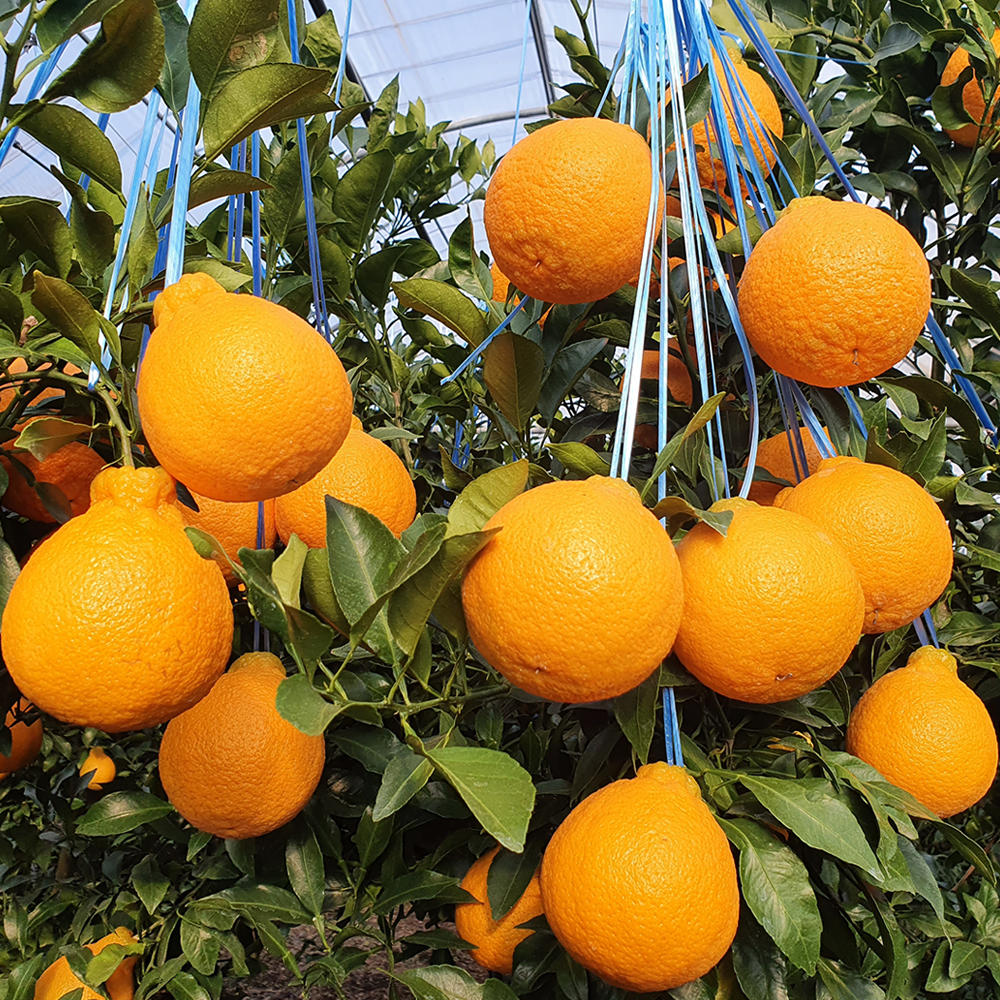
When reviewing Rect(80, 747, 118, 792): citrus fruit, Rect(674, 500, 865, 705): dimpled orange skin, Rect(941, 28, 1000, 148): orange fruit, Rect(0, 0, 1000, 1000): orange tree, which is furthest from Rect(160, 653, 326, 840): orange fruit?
Rect(941, 28, 1000, 148): orange fruit

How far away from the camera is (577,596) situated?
0.47 metres

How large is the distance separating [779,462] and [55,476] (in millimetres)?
675

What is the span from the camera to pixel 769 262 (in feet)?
2.10

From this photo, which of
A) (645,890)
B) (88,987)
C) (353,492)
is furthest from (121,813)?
(645,890)

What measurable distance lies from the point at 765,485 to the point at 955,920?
662 mm

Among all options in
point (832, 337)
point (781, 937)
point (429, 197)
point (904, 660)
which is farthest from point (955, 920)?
point (429, 197)

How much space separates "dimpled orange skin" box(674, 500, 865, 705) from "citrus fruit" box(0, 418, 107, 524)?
0.46 m

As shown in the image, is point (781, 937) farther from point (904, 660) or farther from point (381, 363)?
point (381, 363)

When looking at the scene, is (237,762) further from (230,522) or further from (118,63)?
(118,63)

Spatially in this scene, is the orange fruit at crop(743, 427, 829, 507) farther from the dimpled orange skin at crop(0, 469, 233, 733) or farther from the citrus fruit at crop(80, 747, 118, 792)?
the citrus fruit at crop(80, 747, 118, 792)

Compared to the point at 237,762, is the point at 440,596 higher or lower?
higher

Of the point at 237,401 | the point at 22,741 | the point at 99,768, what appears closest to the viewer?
the point at 237,401

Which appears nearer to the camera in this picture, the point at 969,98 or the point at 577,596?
the point at 577,596

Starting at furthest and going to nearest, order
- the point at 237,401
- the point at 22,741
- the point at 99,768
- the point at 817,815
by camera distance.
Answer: the point at 99,768, the point at 22,741, the point at 817,815, the point at 237,401
